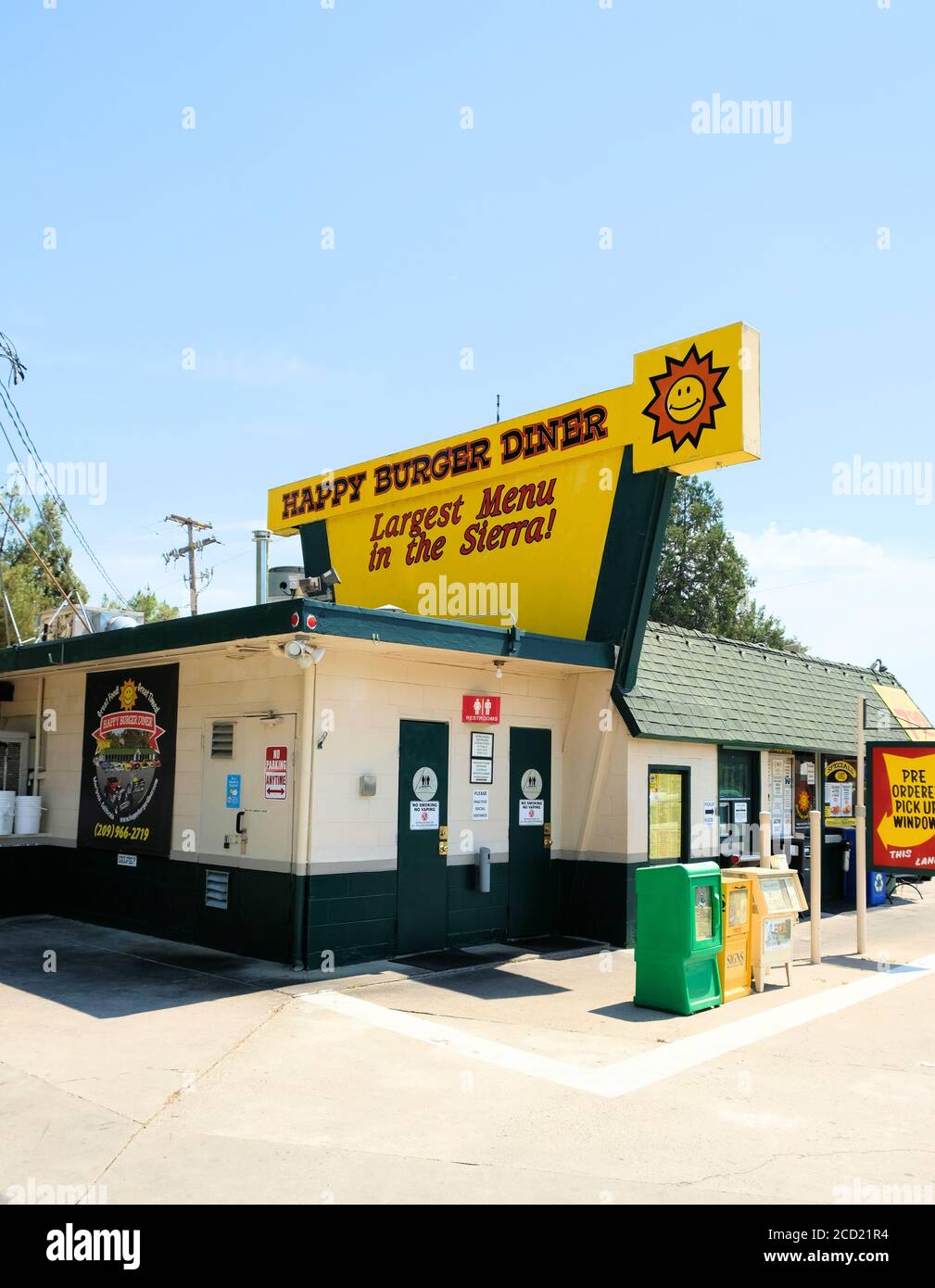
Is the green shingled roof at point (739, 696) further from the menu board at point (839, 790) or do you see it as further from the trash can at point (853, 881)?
the trash can at point (853, 881)

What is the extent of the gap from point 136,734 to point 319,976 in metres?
4.45

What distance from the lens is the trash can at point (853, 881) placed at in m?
17.6

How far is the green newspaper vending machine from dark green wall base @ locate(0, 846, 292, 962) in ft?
11.7

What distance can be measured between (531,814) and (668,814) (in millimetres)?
1889

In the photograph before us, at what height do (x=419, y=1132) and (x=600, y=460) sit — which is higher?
(x=600, y=460)

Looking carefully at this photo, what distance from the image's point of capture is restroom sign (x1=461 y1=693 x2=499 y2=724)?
39.2ft

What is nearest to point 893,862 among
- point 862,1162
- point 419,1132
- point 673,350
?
point 673,350

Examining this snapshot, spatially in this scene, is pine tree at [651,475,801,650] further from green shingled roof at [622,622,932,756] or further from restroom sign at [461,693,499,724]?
restroom sign at [461,693,499,724]

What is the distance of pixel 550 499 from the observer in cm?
1353

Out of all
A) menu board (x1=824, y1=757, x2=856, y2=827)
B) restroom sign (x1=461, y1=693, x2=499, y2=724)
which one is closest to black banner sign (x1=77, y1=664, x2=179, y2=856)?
restroom sign (x1=461, y1=693, x2=499, y2=724)

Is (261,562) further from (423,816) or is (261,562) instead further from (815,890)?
(815,890)

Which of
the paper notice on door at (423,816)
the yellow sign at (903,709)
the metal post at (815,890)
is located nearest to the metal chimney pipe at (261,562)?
the paper notice on door at (423,816)
